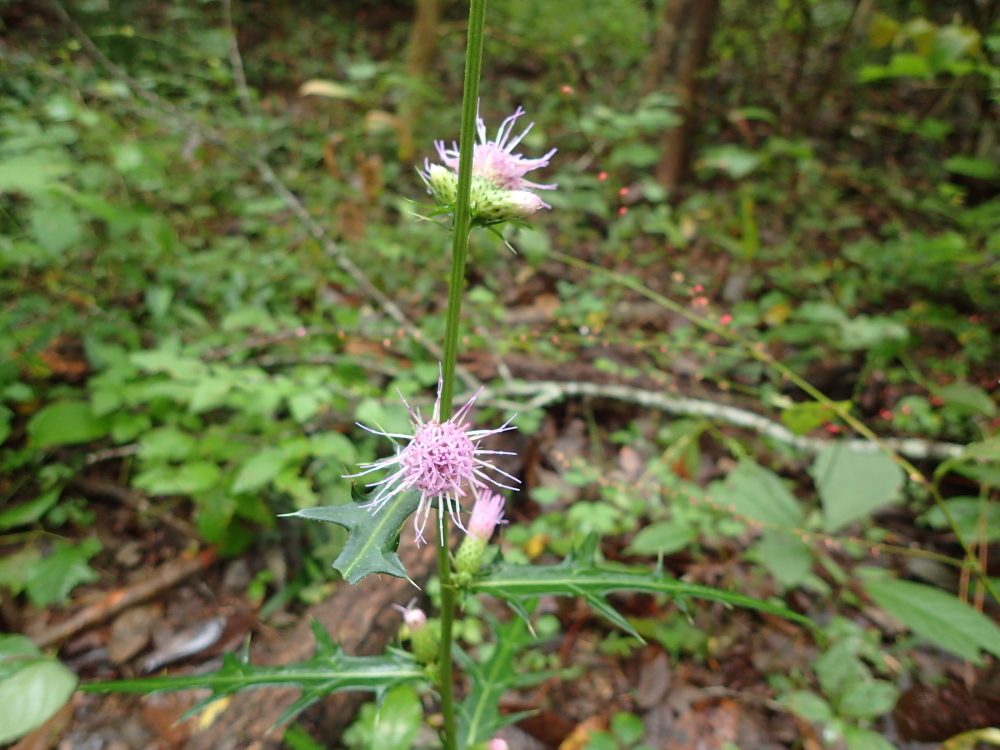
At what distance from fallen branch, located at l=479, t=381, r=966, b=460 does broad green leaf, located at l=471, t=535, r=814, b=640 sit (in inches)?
50.0

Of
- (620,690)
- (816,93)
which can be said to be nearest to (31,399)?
(620,690)

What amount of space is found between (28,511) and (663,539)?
2.61 m

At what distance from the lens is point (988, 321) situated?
3.56 metres

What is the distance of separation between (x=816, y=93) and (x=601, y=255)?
2.79 m

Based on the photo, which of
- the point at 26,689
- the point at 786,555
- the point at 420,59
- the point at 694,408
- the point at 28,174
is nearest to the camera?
the point at 26,689

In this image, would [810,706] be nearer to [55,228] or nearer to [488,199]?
[488,199]

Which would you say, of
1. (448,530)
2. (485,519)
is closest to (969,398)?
(485,519)

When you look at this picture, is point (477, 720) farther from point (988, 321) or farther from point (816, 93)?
point (816, 93)

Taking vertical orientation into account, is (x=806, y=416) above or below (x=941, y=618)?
above

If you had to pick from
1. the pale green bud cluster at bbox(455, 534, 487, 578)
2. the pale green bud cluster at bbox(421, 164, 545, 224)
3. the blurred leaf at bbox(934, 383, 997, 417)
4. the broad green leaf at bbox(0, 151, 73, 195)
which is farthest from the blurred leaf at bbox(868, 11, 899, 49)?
the broad green leaf at bbox(0, 151, 73, 195)

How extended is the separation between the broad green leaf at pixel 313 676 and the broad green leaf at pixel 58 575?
100cm

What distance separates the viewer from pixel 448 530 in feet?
4.14

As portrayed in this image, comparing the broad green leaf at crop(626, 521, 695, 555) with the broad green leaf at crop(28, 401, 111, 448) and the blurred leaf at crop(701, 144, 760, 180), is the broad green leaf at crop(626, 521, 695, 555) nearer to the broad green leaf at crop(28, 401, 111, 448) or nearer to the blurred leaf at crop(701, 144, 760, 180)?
the broad green leaf at crop(28, 401, 111, 448)

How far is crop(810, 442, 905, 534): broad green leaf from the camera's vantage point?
2080mm
